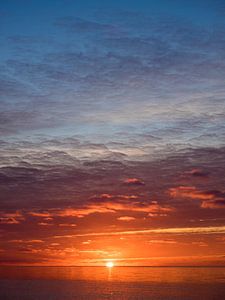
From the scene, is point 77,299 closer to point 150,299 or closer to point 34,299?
point 34,299

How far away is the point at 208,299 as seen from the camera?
537ft

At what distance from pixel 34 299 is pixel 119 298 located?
35.9 metres

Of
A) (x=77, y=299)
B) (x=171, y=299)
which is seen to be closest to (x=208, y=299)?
(x=171, y=299)

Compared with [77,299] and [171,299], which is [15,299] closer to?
[77,299]

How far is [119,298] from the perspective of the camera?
177 meters

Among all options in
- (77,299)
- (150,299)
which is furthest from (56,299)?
(150,299)

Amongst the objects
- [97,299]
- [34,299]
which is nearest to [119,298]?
[97,299]

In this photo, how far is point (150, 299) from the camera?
16725 centimetres

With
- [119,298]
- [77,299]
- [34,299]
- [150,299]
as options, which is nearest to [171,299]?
[150,299]

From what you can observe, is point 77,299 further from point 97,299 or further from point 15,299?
point 15,299

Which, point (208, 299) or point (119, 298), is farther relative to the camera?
point (119, 298)

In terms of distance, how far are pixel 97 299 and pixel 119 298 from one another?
33.1ft

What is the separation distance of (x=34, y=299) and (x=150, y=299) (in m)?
48.1

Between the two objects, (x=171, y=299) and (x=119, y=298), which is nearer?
(x=171, y=299)
